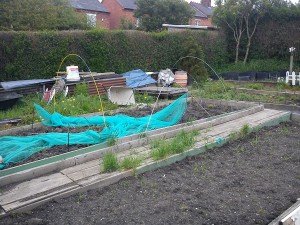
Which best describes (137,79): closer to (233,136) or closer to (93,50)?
(93,50)

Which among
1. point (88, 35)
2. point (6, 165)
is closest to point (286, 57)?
point (88, 35)

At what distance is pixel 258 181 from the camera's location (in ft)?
14.6

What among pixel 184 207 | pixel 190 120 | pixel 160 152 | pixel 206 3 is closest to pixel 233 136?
pixel 190 120

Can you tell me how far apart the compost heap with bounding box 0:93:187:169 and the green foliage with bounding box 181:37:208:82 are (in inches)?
295

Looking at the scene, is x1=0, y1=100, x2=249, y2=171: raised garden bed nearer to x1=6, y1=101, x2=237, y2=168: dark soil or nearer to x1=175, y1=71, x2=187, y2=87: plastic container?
x1=6, y1=101, x2=237, y2=168: dark soil

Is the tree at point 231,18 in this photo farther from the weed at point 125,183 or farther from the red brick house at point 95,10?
the weed at point 125,183

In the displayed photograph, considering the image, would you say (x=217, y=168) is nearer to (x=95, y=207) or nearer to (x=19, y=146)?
(x=95, y=207)

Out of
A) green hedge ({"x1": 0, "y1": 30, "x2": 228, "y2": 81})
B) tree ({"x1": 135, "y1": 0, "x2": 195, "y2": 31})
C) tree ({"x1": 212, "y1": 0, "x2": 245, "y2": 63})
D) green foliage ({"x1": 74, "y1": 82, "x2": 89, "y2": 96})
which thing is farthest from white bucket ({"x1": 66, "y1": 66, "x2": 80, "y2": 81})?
tree ({"x1": 135, "y1": 0, "x2": 195, "y2": 31})

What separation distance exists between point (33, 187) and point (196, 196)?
1906mm

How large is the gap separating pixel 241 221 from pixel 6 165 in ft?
10.5

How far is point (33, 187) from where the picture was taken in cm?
409

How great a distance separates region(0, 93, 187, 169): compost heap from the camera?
5.20 meters

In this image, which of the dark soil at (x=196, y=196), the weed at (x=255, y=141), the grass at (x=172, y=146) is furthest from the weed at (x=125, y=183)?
the weed at (x=255, y=141)

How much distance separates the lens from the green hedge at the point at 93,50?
34.8 ft
